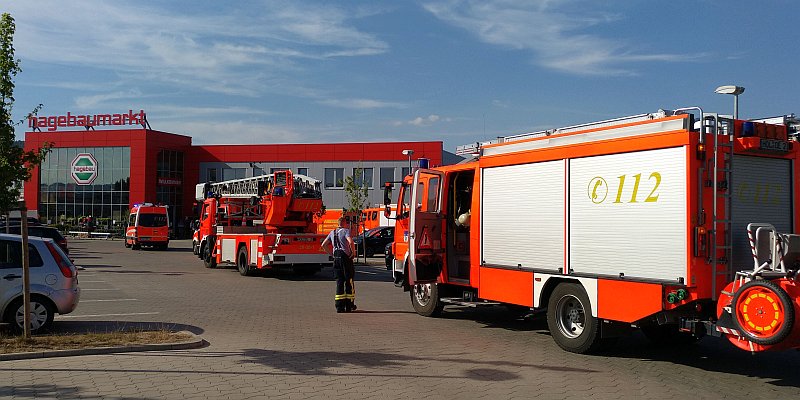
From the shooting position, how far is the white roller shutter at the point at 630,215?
25.2ft

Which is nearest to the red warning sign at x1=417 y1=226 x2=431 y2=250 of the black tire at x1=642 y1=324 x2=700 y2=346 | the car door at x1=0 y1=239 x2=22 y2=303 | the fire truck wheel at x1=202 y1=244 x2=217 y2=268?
the black tire at x1=642 y1=324 x2=700 y2=346

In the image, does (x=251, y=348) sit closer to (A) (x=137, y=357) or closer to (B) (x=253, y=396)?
(A) (x=137, y=357)

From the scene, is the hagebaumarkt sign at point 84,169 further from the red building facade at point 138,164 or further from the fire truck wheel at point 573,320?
the fire truck wheel at point 573,320

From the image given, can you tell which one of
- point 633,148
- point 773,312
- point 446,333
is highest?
point 633,148

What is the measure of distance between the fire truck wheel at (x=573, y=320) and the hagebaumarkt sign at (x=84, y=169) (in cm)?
5984

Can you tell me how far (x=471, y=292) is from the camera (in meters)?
11.5

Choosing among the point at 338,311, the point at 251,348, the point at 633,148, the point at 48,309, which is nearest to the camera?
the point at 633,148

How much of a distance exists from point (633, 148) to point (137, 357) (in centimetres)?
633

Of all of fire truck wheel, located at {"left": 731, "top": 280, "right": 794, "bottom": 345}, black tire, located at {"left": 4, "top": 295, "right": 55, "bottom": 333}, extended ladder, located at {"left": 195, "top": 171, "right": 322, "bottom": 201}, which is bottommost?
black tire, located at {"left": 4, "top": 295, "right": 55, "bottom": 333}

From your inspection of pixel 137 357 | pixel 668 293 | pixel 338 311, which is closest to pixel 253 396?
pixel 137 357

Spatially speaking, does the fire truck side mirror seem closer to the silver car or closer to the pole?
the silver car

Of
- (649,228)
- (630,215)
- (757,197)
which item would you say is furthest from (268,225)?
(757,197)

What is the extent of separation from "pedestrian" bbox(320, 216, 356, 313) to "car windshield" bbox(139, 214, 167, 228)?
94.5 feet

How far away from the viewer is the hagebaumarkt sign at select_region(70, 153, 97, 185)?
61750mm
